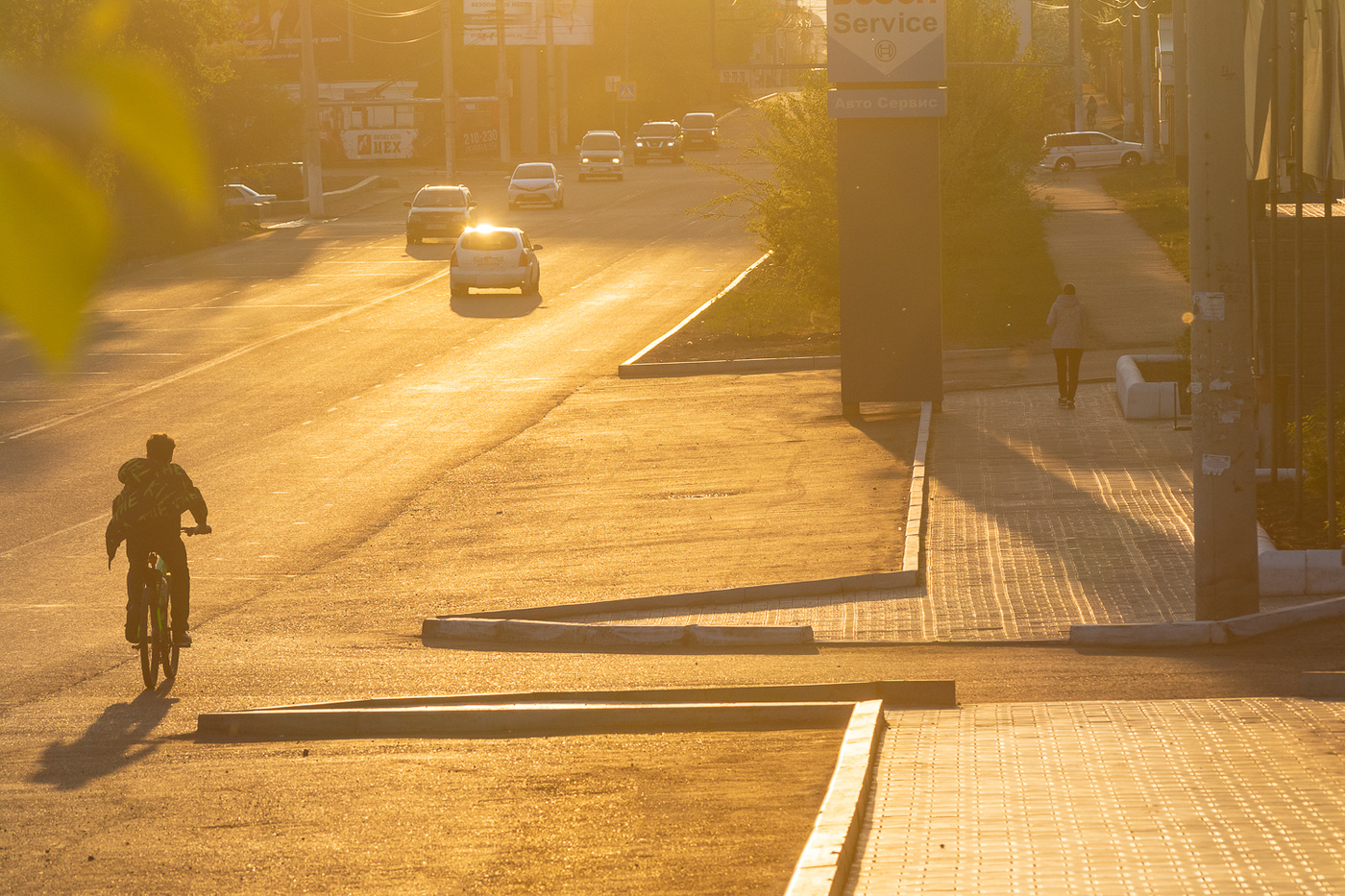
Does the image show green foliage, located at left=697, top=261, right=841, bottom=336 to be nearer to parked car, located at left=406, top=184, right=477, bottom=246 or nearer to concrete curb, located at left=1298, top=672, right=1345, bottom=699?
parked car, located at left=406, top=184, right=477, bottom=246

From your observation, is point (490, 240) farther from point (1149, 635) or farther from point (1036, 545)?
point (1149, 635)

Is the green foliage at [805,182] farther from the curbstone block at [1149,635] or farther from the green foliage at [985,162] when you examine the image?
the curbstone block at [1149,635]

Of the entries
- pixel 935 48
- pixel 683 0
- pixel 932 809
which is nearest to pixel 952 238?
pixel 935 48

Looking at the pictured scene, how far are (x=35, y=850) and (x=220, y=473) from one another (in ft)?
40.5

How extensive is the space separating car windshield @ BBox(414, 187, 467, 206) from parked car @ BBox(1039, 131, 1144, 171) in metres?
28.7

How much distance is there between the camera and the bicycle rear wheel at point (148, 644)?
10102 millimetres

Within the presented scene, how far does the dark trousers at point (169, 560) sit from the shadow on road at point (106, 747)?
0.89m

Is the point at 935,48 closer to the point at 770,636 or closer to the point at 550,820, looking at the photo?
the point at 770,636

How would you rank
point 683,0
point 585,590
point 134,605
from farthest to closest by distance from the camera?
point 683,0 → point 585,590 → point 134,605

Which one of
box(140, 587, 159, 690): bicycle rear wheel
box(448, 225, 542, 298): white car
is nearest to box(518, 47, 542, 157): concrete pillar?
box(448, 225, 542, 298): white car

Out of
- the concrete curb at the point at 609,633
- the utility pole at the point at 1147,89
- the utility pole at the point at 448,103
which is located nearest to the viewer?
the concrete curb at the point at 609,633

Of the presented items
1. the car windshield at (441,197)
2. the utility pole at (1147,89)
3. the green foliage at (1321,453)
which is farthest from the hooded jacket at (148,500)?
the utility pole at (1147,89)

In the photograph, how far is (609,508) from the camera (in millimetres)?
16125

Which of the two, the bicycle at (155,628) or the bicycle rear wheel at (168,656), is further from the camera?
the bicycle rear wheel at (168,656)
